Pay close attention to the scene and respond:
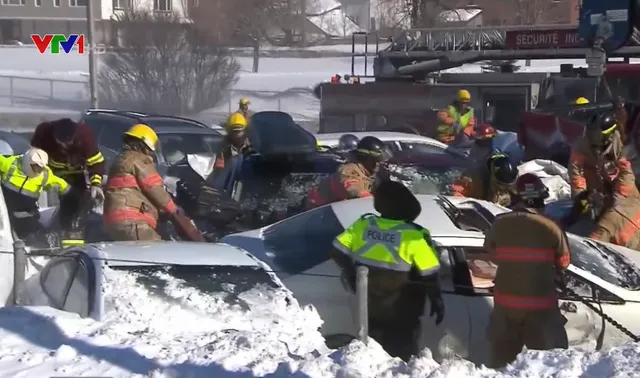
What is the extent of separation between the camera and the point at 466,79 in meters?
18.5

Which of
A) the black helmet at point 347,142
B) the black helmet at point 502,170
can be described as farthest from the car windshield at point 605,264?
the black helmet at point 347,142

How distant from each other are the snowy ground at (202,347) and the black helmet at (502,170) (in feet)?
9.33

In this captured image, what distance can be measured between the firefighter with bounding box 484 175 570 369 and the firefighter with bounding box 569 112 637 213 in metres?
2.73

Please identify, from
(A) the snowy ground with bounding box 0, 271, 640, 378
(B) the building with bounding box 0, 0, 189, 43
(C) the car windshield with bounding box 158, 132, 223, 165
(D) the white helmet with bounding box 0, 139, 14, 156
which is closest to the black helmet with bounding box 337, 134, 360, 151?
(C) the car windshield with bounding box 158, 132, 223, 165

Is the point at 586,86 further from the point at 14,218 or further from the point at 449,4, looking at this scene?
the point at 449,4

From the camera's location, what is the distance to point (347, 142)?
450 inches

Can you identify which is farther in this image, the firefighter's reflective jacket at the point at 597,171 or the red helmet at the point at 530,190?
the firefighter's reflective jacket at the point at 597,171

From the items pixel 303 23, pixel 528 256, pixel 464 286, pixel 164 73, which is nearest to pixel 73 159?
pixel 464 286

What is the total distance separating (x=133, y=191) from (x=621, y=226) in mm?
3825

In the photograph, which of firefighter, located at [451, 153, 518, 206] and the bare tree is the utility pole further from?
firefighter, located at [451, 153, 518, 206]

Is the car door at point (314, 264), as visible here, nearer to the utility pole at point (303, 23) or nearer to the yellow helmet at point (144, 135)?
the yellow helmet at point (144, 135)

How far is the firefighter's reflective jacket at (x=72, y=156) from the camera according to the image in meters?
8.93

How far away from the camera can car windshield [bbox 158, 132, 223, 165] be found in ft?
41.1

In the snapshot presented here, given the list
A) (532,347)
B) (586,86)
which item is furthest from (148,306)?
(586,86)
